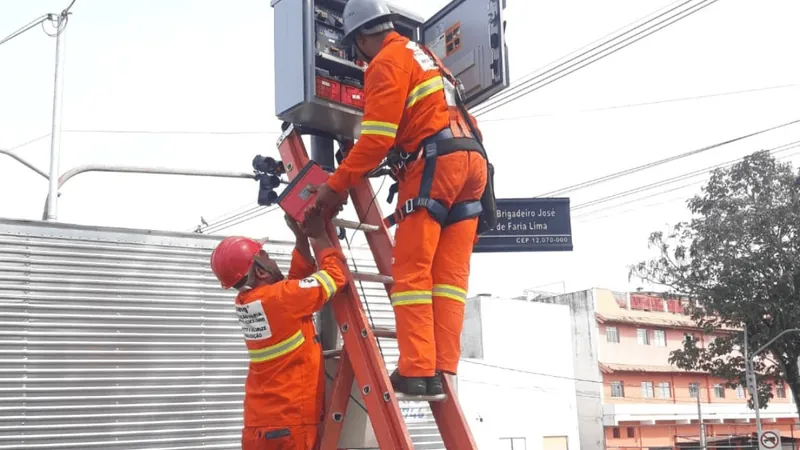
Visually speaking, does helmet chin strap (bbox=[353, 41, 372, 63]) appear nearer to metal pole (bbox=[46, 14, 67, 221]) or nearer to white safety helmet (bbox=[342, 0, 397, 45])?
white safety helmet (bbox=[342, 0, 397, 45])

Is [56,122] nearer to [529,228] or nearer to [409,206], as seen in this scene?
[529,228]

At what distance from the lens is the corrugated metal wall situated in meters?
5.25

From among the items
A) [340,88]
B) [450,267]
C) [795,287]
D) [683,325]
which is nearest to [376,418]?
[450,267]

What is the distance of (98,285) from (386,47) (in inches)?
119

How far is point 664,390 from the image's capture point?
49156 mm

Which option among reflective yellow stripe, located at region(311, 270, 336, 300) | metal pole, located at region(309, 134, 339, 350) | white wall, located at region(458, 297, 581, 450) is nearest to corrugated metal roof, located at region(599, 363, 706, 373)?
white wall, located at region(458, 297, 581, 450)

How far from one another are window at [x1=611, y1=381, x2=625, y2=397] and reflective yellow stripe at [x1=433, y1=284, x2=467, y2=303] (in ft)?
145

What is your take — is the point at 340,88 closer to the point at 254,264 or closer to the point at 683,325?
the point at 254,264

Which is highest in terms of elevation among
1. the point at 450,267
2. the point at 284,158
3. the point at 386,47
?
the point at 386,47

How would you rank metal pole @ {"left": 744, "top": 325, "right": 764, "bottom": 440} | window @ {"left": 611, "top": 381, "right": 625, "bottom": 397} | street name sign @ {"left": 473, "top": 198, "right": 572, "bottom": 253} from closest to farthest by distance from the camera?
1. street name sign @ {"left": 473, "top": 198, "right": 572, "bottom": 253}
2. metal pole @ {"left": 744, "top": 325, "right": 764, "bottom": 440}
3. window @ {"left": 611, "top": 381, "right": 625, "bottom": 397}

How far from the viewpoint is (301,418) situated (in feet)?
13.7

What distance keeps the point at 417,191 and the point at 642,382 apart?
47.3 meters

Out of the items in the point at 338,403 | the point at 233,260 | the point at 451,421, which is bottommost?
the point at 451,421

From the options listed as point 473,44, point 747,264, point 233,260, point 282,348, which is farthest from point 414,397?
point 747,264
